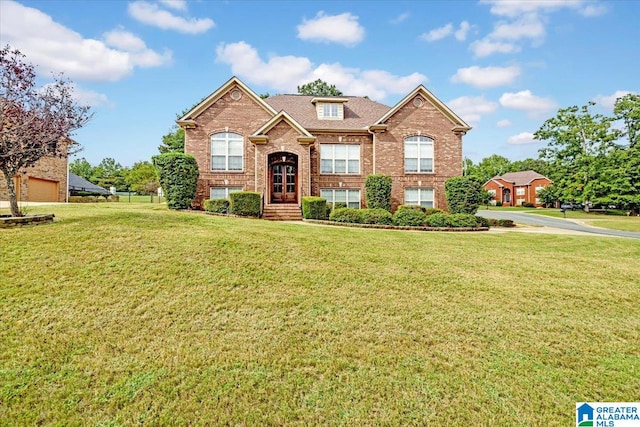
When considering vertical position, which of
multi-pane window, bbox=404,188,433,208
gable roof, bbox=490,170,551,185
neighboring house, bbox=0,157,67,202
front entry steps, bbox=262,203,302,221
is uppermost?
gable roof, bbox=490,170,551,185

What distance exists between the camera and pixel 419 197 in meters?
22.5

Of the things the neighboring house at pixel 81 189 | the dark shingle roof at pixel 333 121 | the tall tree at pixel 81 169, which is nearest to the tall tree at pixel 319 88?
the dark shingle roof at pixel 333 121

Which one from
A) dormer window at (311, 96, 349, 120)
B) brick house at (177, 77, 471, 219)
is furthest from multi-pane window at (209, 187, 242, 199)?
dormer window at (311, 96, 349, 120)

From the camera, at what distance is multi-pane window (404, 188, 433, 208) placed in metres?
22.5

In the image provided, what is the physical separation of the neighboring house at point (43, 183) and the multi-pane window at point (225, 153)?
13.7 meters

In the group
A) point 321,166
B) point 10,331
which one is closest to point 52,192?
point 321,166

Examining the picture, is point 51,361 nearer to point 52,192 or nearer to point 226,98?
point 226,98

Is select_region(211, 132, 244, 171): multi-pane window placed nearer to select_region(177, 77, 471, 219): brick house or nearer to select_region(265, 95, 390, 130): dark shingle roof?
select_region(177, 77, 471, 219): brick house

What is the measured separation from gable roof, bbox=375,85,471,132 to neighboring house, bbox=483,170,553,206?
4167 centimetres

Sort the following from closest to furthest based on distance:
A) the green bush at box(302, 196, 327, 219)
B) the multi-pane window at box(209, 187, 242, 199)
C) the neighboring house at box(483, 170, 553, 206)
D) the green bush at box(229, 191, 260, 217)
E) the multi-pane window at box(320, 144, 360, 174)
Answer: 1. the green bush at box(229, 191, 260, 217)
2. the green bush at box(302, 196, 327, 219)
3. the multi-pane window at box(209, 187, 242, 199)
4. the multi-pane window at box(320, 144, 360, 174)
5. the neighboring house at box(483, 170, 553, 206)

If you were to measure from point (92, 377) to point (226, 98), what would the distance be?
19.8 m

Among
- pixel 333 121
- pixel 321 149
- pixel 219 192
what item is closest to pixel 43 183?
pixel 219 192

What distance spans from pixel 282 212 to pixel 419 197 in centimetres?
896

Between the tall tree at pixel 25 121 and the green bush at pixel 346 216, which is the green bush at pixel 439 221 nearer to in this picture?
the green bush at pixel 346 216
